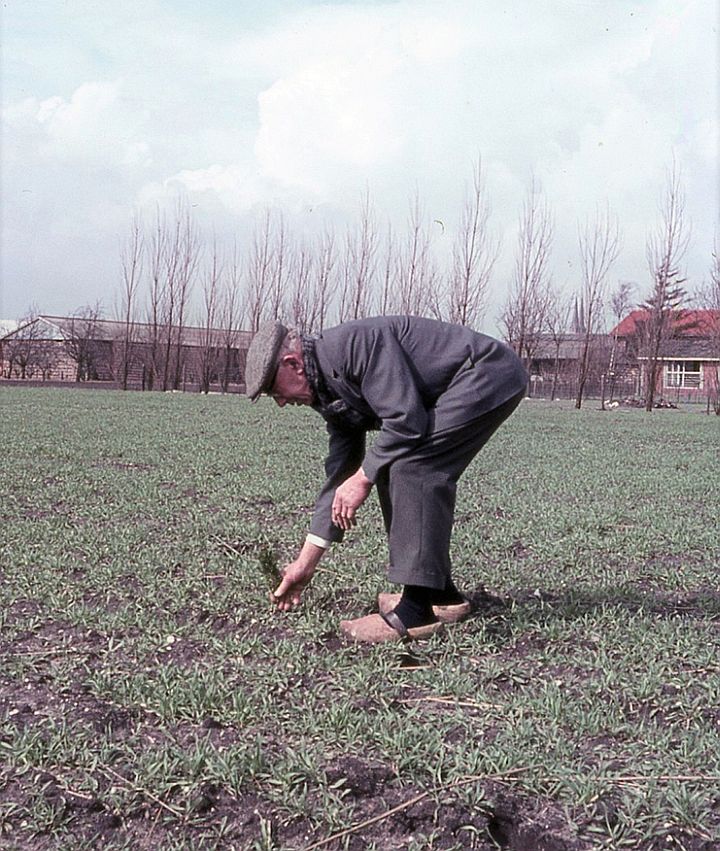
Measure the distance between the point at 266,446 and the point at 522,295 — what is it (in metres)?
26.0

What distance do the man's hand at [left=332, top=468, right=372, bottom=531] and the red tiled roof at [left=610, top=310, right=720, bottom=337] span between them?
32.3 m

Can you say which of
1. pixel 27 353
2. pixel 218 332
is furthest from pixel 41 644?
pixel 27 353

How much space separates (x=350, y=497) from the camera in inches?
134

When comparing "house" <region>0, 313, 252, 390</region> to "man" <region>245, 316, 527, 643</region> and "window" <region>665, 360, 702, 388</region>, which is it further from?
"man" <region>245, 316, 527, 643</region>

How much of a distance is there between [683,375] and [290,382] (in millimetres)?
59790

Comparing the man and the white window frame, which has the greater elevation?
the white window frame

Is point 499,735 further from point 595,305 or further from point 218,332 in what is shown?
point 218,332

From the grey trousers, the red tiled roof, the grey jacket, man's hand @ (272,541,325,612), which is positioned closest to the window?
the red tiled roof

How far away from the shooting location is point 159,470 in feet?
30.5

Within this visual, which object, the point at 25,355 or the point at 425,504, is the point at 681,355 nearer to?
the point at 25,355

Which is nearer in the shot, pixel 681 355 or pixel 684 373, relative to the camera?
pixel 681 355

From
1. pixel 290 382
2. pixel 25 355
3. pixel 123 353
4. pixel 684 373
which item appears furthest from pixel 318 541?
pixel 684 373

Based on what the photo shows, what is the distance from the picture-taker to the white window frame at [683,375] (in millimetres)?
58556

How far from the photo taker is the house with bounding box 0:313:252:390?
4294cm
